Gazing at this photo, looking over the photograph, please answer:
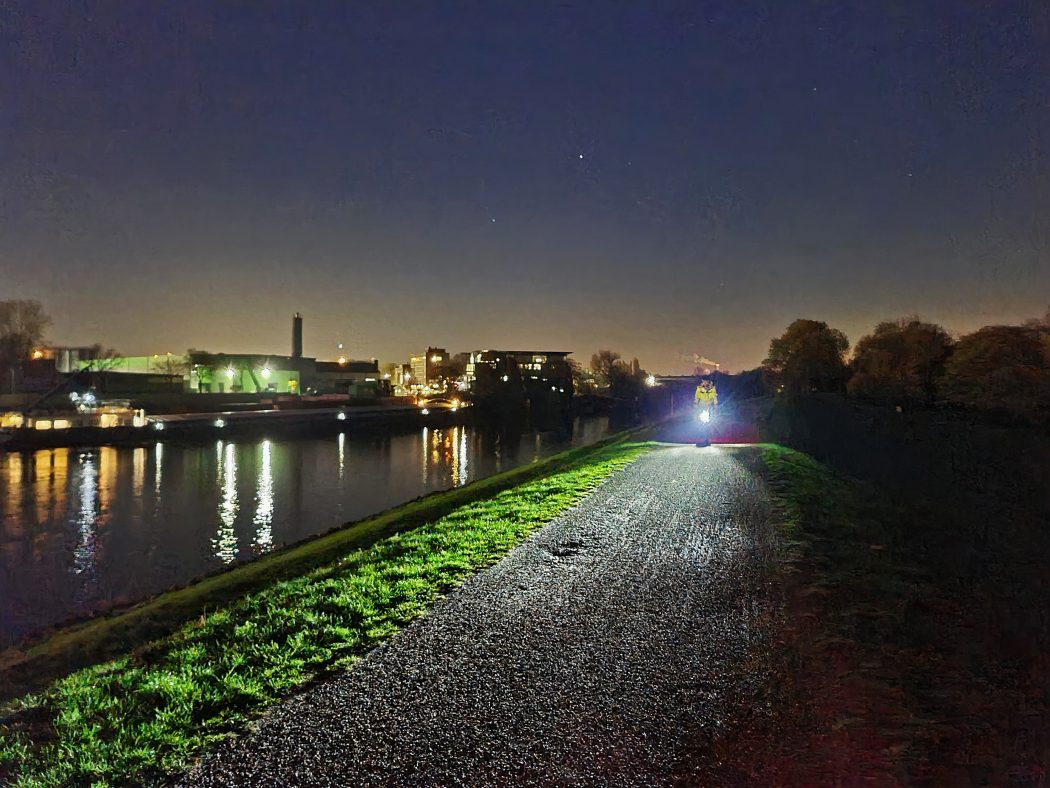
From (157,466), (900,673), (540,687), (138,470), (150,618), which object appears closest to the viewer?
(540,687)

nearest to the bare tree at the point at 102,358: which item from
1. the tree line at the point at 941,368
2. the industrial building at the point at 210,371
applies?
the industrial building at the point at 210,371

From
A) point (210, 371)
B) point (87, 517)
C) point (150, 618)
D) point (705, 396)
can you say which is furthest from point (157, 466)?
point (210, 371)

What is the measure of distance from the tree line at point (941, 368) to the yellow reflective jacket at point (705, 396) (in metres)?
6.30

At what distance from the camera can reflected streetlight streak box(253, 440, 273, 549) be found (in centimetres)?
1788

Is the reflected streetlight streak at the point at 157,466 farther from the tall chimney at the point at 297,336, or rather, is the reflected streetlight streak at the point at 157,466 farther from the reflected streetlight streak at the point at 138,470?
the tall chimney at the point at 297,336

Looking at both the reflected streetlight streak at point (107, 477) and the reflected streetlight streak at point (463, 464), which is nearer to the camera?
the reflected streetlight streak at point (107, 477)

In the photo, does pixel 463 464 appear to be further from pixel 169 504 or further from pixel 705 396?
pixel 169 504

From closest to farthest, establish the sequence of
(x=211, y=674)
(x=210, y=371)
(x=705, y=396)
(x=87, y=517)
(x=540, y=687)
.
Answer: (x=540, y=687)
(x=211, y=674)
(x=87, y=517)
(x=705, y=396)
(x=210, y=371)

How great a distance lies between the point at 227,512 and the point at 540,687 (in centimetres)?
1937

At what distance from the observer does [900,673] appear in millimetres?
5273

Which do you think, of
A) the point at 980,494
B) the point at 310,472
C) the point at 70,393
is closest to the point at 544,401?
the point at 70,393

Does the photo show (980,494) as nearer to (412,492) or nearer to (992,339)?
(992,339)

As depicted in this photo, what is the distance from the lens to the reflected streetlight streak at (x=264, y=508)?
58.6 ft

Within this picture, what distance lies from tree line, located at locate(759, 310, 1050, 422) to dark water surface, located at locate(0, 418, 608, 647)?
62.1 ft
